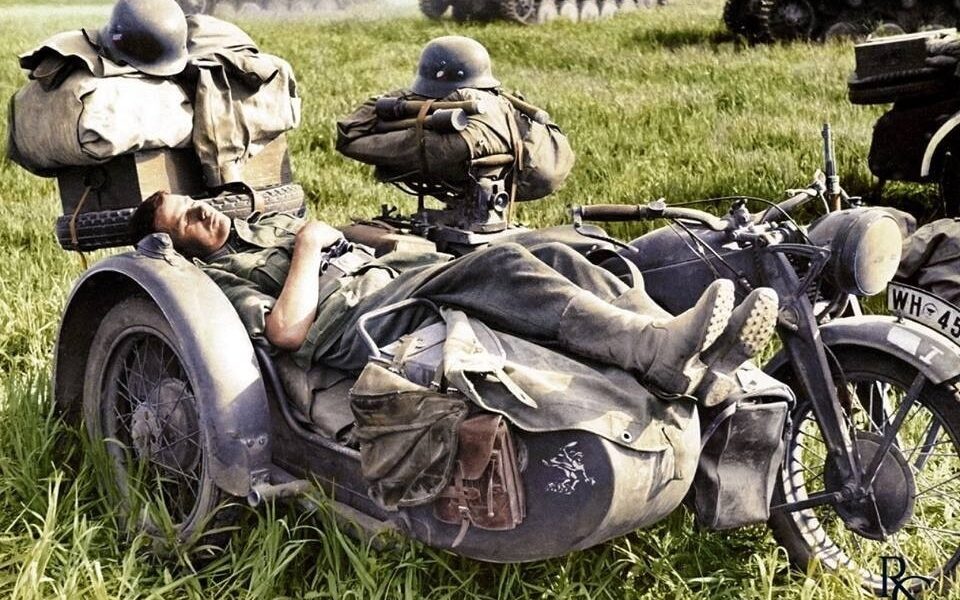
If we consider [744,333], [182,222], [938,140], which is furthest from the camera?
[938,140]

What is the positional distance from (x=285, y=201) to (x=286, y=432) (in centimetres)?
139

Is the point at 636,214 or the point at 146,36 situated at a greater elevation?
the point at 146,36

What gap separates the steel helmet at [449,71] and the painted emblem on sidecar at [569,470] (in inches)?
85.6

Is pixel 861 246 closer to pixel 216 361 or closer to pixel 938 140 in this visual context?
pixel 216 361

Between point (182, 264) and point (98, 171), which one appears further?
point (98, 171)

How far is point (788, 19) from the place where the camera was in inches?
700

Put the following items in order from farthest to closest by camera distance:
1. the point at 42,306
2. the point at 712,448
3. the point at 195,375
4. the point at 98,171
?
the point at 42,306 < the point at 98,171 < the point at 195,375 < the point at 712,448

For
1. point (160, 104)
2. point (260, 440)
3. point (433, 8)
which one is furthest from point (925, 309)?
point (433, 8)

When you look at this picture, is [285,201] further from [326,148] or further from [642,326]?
[326,148]

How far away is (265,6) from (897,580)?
78.3ft

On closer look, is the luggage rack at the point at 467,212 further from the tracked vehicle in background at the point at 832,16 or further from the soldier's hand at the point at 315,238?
the tracked vehicle in background at the point at 832,16

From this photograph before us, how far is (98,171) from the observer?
4555mm

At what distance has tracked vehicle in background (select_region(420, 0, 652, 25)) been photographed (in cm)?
2442

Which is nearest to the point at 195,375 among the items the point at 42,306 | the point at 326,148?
the point at 42,306
